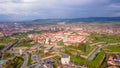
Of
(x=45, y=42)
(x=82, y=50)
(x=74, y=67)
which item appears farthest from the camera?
(x=45, y=42)

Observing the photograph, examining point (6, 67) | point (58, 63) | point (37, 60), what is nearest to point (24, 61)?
→ point (37, 60)

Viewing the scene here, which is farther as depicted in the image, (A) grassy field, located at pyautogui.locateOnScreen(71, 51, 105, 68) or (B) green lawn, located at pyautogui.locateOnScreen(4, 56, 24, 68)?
(B) green lawn, located at pyautogui.locateOnScreen(4, 56, 24, 68)

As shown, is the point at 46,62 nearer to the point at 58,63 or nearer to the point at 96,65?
the point at 58,63

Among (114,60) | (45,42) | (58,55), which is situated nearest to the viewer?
(114,60)

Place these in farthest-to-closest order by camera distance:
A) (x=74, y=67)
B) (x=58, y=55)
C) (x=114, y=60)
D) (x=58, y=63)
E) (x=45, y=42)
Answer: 1. (x=45, y=42)
2. (x=58, y=55)
3. (x=114, y=60)
4. (x=58, y=63)
5. (x=74, y=67)

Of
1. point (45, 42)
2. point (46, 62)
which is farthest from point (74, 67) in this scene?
point (45, 42)

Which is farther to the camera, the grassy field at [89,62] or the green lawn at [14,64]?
the green lawn at [14,64]

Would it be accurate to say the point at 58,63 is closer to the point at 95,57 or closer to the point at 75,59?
the point at 75,59

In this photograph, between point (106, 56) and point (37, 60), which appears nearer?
point (37, 60)

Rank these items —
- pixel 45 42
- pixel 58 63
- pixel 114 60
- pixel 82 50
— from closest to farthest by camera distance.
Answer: pixel 58 63
pixel 114 60
pixel 82 50
pixel 45 42
